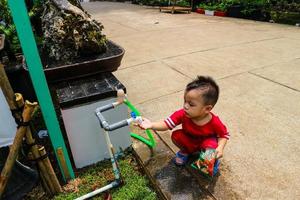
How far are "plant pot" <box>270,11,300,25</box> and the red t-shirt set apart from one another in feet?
22.8

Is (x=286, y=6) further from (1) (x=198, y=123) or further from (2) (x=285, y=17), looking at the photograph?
(1) (x=198, y=123)

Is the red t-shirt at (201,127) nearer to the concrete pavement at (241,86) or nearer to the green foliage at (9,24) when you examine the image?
the concrete pavement at (241,86)

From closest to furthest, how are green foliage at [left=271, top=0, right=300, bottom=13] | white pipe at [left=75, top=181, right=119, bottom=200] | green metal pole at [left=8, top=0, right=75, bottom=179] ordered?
green metal pole at [left=8, top=0, right=75, bottom=179] → white pipe at [left=75, top=181, right=119, bottom=200] → green foliage at [left=271, top=0, right=300, bottom=13]

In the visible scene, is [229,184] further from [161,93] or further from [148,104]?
[161,93]

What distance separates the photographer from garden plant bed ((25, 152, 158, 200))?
2025mm

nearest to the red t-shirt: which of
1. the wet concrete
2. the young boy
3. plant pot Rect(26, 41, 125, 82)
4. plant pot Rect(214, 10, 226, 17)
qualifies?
the young boy

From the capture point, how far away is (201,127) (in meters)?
2.03

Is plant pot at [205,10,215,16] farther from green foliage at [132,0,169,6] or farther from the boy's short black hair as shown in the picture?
the boy's short black hair

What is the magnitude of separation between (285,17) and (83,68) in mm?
7443

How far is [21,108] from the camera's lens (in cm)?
167

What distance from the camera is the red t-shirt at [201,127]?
6.59 feet

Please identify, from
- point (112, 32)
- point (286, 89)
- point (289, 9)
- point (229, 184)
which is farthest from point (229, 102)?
point (289, 9)

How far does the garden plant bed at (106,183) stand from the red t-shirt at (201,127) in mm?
526

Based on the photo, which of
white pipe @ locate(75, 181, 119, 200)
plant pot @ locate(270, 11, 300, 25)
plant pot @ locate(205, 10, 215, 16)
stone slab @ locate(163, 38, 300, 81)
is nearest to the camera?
white pipe @ locate(75, 181, 119, 200)
